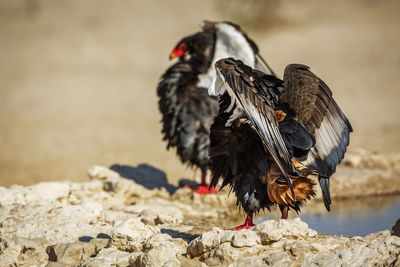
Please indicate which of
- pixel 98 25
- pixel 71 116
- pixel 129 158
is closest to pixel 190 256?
pixel 129 158

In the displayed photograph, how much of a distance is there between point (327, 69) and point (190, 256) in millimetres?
12935

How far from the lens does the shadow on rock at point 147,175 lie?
25.0 feet

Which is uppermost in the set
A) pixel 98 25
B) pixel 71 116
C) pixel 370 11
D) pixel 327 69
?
pixel 370 11

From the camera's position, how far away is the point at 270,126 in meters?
4.03

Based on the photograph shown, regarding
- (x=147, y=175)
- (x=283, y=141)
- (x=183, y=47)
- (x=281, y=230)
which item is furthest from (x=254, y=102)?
(x=147, y=175)

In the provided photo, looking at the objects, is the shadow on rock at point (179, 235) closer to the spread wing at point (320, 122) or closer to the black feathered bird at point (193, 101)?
the spread wing at point (320, 122)

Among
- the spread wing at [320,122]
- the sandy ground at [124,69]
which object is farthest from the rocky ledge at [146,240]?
the sandy ground at [124,69]

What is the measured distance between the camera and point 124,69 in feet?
51.5

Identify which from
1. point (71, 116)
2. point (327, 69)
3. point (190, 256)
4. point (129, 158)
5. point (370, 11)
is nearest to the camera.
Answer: point (190, 256)

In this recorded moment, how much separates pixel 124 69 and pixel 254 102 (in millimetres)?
12019

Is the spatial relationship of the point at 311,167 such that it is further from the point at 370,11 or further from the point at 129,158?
the point at 370,11

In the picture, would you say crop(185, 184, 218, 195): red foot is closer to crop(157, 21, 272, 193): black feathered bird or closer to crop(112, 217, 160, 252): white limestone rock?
crop(157, 21, 272, 193): black feathered bird

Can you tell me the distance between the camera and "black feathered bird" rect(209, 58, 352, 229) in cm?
427

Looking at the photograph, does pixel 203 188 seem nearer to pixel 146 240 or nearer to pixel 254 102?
pixel 146 240
